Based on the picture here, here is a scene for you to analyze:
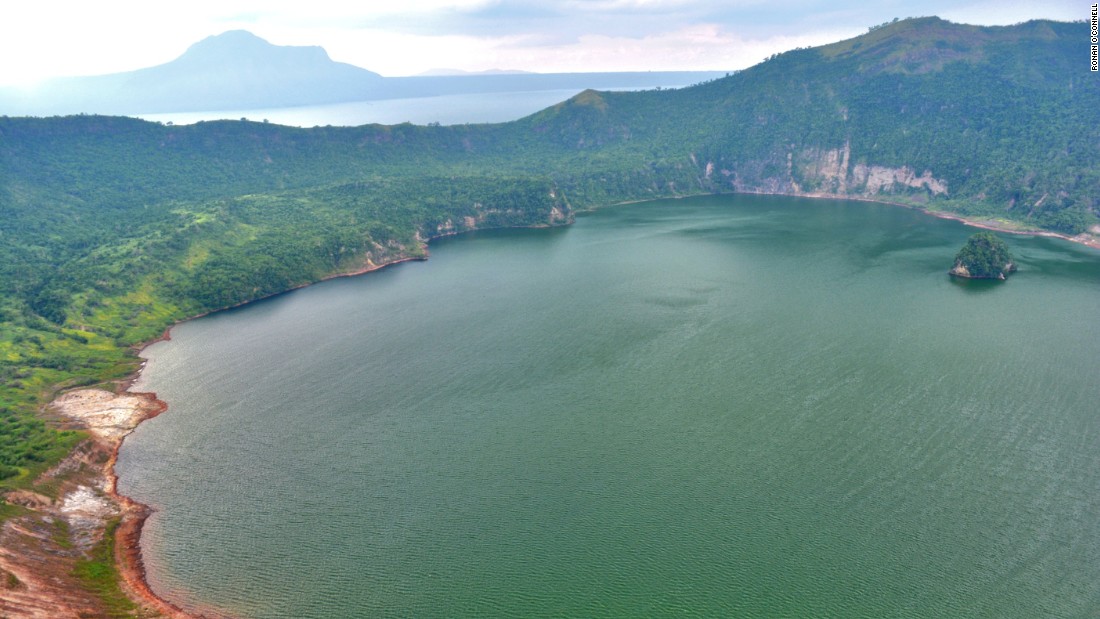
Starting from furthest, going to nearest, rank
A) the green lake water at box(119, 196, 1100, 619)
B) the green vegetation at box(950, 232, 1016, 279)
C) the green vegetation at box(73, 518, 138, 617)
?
1. the green vegetation at box(950, 232, 1016, 279)
2. the green vegetation at box(73, 518, 138, 617)
3. the green lake water at box(119, 196, 1100, 619)

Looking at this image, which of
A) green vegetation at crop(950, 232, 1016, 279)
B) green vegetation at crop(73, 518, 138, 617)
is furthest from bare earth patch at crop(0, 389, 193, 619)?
green vegetation at crop(950, 232, 1016, 279)

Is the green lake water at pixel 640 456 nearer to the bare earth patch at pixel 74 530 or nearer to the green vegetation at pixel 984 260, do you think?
the bare earth patch at pixel 74 530

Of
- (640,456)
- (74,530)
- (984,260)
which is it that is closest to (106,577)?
(74,530)

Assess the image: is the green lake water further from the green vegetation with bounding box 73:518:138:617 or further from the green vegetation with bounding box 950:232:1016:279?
Answer: the green vegetation with bounding box 950:232:1016:279

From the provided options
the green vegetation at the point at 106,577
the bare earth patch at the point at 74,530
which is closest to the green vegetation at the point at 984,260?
the bare earth patch at the point at 74,530

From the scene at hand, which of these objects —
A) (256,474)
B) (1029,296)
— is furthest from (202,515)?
(1029,296)
